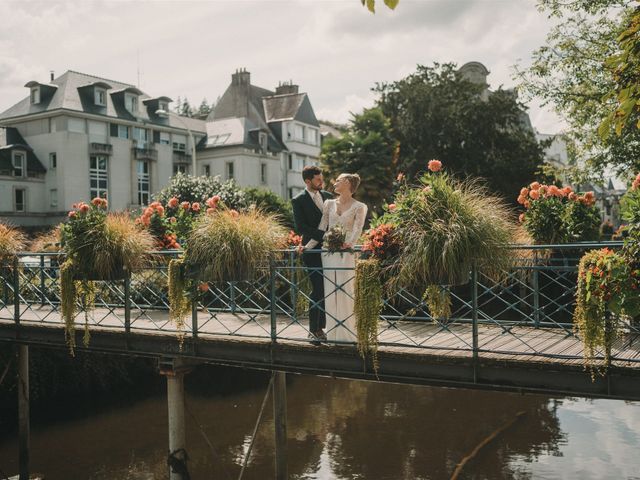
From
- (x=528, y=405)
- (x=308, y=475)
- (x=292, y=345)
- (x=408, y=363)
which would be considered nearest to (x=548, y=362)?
(x=408, y=363)

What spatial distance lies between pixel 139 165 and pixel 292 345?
153 ft

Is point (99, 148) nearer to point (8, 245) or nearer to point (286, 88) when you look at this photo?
point (286, 88)

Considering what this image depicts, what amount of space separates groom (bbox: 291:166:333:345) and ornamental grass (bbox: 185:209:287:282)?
0.41m

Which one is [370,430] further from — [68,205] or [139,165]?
[139,165]

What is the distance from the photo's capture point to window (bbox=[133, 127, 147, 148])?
51.2 meters

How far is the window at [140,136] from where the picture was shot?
51.2m

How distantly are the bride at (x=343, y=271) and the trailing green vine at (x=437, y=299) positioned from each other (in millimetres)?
947

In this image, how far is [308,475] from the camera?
41.5ft

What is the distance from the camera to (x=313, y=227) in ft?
27.5

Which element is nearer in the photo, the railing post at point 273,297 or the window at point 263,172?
the railing post at point 273,297

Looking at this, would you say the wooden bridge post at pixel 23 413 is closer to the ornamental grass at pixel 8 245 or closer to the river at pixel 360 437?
the river at pixel 360 437

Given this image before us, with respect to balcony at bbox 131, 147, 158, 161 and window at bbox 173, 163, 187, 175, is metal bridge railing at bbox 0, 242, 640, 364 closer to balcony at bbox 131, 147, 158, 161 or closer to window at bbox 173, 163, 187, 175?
balcony at bbox 131, 147, 158, 161

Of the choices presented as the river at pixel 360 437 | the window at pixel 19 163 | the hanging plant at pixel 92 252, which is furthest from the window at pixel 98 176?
the hanging plant at pixel 92 252

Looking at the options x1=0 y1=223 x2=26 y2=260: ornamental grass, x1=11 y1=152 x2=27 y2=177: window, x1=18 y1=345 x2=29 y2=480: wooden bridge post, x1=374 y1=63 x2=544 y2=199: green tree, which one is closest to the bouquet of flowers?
x1=0 y1=223 x2=26 y2=260: ornamental grass
